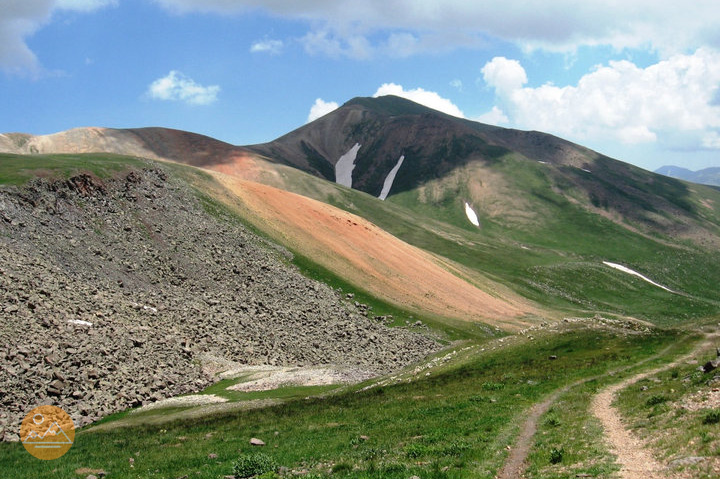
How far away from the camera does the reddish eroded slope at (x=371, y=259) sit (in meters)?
93.8

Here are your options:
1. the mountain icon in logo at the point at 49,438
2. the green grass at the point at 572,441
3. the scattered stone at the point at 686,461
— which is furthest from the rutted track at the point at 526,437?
the mountain icon in logo at the point at 49,438

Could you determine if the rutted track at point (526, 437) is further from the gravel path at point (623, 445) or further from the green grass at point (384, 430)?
the gravel path at point (623, 445)

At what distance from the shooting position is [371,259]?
338ft

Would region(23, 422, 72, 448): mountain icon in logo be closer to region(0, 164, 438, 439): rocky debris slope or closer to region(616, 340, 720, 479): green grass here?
region(0, 164, 438, 439): rocky debris slope

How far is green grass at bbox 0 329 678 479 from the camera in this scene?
20.4 metres

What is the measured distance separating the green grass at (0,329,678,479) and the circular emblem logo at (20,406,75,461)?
72 centimetres

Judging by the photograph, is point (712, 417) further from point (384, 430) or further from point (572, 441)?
point (384, 430)

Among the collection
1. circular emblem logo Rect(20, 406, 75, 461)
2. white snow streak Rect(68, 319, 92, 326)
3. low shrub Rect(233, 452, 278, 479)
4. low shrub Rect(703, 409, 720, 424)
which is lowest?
circular emblem logo Rect(20, 406, 75, 461)

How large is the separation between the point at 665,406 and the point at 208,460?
18.7 m

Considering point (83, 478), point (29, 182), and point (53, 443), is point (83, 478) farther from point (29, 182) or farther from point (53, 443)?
point (29, 182)

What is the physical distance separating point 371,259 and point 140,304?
49195 mm

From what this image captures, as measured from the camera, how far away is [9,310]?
1837 inches

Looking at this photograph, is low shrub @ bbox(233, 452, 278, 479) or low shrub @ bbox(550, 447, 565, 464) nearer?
low shrub @ bbox(550, 447, 565, 464)

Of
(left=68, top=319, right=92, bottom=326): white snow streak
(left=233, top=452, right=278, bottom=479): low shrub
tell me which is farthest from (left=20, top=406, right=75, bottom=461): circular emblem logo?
(left=233, top=452, right=278, bottom=479): low shrub
